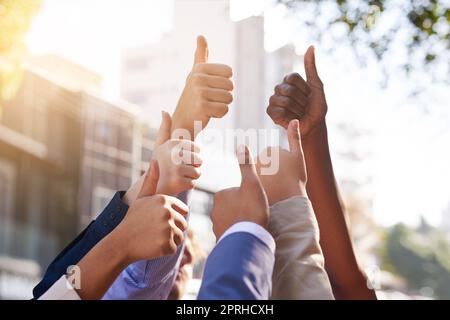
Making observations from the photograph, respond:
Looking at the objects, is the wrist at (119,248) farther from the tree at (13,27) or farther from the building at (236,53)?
the building at (236,53)

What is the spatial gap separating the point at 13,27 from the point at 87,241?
553 centimetres

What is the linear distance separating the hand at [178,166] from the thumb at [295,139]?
0.42 ft

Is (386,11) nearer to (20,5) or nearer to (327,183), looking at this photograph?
(327,183)

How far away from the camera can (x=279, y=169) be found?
3.48 ft

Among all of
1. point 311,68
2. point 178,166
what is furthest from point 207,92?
point 311,68

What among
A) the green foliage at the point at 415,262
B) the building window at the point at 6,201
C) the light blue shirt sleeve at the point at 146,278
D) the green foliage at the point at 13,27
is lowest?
the light blue shirt sleeve at the point at 146,278

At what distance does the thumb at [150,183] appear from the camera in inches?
41.5

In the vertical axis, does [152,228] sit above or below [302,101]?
below

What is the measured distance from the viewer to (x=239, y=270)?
864 mm

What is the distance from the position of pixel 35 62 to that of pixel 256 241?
2062 centimetres

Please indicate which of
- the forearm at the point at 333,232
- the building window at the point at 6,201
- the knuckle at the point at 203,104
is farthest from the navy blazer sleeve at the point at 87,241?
the building window at the point at 6,201

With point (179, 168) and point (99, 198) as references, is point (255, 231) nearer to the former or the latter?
point (179, 168)

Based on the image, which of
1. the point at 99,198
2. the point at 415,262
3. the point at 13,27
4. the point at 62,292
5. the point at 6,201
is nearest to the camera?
the point at 62,292

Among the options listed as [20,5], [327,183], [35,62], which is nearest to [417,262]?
[35,62]
